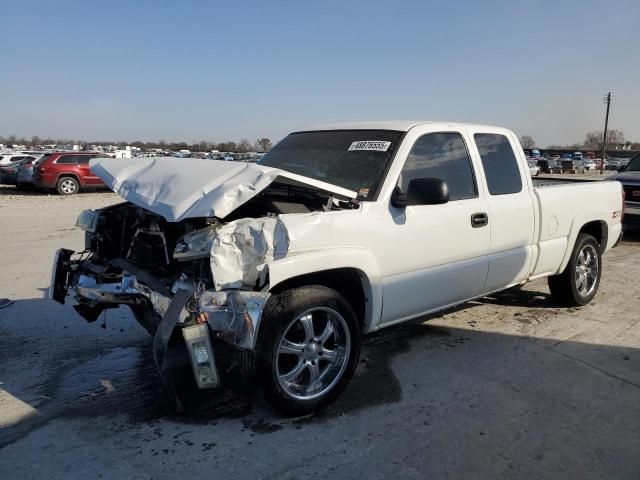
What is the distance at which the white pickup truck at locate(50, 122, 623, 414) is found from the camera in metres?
3.03

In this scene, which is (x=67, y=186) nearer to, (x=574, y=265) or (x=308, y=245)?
(x=574, y=265)

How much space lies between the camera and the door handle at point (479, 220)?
4.27 meters

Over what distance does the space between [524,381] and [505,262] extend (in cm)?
115

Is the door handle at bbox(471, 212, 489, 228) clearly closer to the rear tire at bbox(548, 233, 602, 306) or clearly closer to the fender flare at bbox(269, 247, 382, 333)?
the fender flare at bbox(269, 247, 382, 333)

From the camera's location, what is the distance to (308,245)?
3.22m

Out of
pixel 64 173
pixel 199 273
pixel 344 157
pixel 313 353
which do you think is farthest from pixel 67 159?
pixel 313 353

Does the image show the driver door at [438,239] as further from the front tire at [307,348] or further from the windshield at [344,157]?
the front tire at [307,348]

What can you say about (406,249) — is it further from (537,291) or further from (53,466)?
(537,291)

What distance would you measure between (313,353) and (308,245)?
0.73 metres

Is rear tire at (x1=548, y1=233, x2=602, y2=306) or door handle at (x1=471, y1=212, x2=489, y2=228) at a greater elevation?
door handle at (x1=471, y1=212, x2=489, y2=228)

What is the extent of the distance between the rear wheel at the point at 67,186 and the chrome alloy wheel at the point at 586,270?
1878cm

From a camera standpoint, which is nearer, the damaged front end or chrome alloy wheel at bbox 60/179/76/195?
the damaged front end

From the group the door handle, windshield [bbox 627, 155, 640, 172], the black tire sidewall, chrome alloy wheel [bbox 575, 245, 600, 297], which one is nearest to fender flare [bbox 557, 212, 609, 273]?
the black tire sidewall

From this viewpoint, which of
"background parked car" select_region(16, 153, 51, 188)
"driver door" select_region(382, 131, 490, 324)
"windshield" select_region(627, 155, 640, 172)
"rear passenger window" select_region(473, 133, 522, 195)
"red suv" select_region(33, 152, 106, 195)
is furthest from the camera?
"background parked car" select_region(16, 153, 51, 188)
